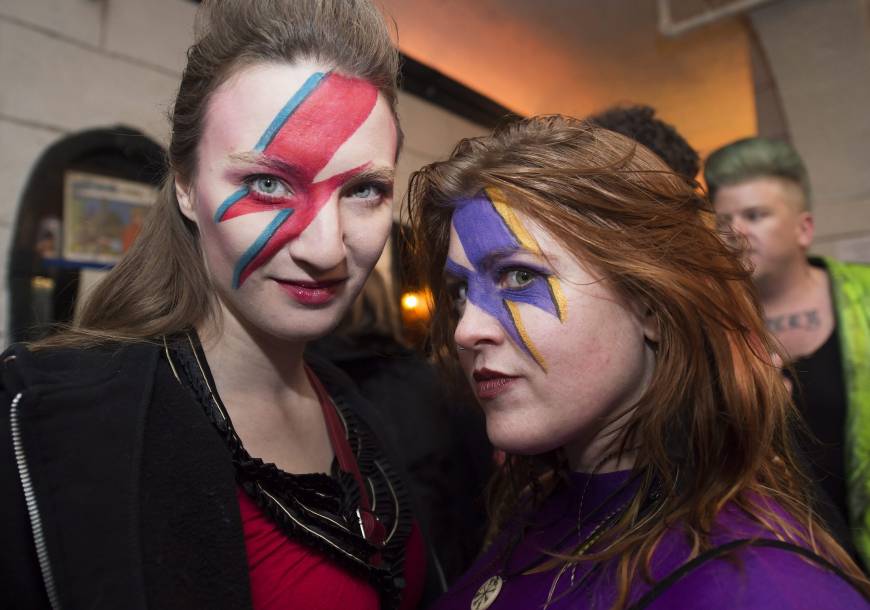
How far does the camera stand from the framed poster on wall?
189 cm

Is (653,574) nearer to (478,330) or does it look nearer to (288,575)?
(478,330)

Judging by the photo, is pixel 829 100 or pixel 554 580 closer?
pixel 554 580

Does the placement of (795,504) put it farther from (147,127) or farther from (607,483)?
(147,127)

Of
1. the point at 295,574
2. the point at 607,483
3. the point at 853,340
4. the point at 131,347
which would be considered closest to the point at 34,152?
the point at 131,347

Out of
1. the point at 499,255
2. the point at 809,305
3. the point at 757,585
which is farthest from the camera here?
the point at 809,305

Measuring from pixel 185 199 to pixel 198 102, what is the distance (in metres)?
0.14

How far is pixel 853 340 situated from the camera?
4.88 feet

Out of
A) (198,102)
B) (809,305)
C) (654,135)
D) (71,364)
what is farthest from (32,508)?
(809,305)

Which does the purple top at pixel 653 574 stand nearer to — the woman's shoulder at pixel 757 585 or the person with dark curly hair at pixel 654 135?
the woman's shoulder at pixel 757 585

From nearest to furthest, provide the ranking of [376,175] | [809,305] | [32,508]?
[32,508], [376,175], [809,305]

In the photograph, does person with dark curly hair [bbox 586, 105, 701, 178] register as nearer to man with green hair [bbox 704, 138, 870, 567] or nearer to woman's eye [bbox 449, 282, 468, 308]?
man with green hair [bbox 704, 138, 870, 567]

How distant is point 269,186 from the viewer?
34.1 inches

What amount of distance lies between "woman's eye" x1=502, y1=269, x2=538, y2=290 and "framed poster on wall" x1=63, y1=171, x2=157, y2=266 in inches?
55.2

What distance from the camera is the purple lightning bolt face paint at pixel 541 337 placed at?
0.78 meters
